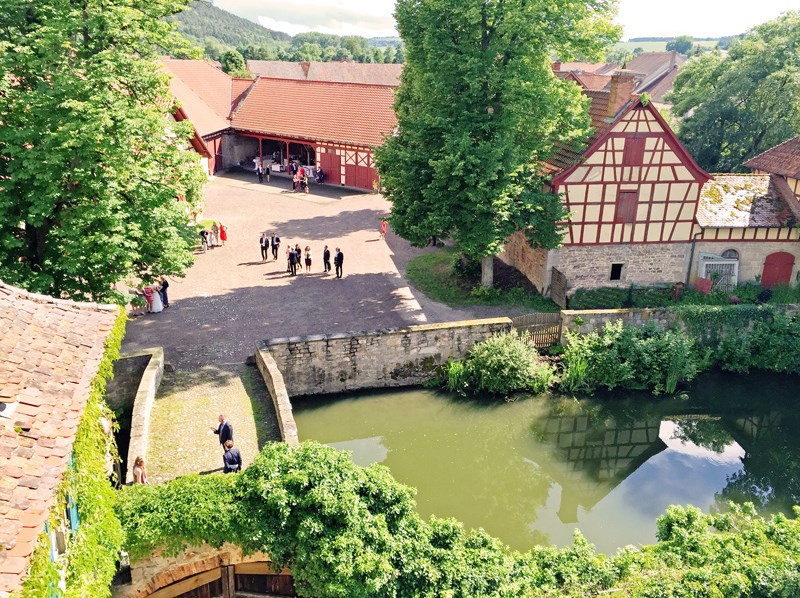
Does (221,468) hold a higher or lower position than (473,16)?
lower

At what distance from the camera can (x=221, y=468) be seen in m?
13.4

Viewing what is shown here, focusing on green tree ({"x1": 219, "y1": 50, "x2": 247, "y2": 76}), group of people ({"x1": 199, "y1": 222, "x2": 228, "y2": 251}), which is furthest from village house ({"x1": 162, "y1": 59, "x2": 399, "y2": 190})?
green tree ({"x1": 219, "y1": 50, "x2": 247, "y2": 76})

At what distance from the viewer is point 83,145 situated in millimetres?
13875

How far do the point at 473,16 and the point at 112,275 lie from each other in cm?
1211

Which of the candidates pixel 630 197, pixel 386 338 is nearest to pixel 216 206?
pixel 386 338

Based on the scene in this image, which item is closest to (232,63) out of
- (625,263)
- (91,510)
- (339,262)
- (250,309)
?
(339,262)

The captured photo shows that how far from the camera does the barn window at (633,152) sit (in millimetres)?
22516

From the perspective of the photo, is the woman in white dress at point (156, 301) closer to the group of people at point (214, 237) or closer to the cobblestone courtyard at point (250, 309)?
the cobblestone courtyard at point (250, 309)

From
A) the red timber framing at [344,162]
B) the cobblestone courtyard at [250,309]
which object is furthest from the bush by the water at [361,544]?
the red timber framing at [344,162]

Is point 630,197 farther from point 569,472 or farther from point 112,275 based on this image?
point 112,275

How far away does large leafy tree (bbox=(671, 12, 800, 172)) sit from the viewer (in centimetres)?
2916

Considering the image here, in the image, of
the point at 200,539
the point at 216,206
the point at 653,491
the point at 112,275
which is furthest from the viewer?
the point at 216,206

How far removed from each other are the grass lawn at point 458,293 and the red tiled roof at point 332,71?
48.9 m

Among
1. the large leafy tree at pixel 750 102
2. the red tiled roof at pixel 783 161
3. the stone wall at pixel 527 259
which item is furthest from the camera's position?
the large leafy tree at pixel 750 102
